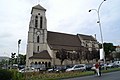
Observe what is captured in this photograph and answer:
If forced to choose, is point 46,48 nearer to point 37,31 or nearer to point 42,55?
point 42,55

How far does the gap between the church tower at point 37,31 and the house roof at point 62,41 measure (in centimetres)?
443

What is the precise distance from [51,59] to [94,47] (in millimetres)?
33179

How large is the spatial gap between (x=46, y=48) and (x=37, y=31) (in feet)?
27.6

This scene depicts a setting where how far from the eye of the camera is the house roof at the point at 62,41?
8418cm

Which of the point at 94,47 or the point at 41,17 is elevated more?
the point at 41,17

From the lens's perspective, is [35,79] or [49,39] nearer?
[35,79]

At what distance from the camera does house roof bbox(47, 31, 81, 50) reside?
84175 millimetres

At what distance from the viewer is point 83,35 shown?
103 m

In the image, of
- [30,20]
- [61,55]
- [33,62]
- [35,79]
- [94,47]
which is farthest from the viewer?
[94,47]

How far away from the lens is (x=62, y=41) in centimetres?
8938

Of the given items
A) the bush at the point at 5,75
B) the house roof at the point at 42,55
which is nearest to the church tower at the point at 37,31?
the house roof at the point at 42,55

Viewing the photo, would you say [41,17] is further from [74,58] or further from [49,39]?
[74,58]

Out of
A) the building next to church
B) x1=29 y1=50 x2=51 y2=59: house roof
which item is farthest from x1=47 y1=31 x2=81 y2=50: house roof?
x1=29 y1=50 x2=51 y2=59: house roof

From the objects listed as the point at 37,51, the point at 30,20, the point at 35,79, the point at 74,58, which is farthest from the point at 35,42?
the point at 35,79
